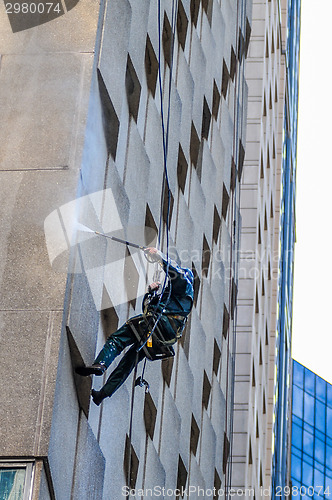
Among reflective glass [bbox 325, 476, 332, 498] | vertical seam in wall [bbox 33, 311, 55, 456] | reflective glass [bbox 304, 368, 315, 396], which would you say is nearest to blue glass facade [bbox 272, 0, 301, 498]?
reflective glass [bbox 325, 476, 332, 498]

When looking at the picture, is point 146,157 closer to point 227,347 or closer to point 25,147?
point 25,147

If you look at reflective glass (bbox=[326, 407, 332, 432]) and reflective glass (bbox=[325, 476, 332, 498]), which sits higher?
reflective glass (bbox=[326, 407, 332, 432])

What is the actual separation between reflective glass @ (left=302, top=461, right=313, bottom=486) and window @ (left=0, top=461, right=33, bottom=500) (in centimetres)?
8214

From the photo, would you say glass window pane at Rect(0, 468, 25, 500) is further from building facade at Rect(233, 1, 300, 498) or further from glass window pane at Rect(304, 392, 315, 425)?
glass window pane at Rect(304, 392, 315, 425)

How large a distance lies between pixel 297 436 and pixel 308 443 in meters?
1.78

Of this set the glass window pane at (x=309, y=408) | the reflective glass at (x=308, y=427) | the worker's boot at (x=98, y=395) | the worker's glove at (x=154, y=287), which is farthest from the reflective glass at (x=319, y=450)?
the worker's glove at (x=154, y=287)

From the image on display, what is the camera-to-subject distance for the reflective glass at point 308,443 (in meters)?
94.8

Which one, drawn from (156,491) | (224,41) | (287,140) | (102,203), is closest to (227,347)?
(224,41)

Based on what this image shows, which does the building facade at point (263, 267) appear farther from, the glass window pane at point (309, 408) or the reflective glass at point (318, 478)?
the glass window pane at point (309, 408)

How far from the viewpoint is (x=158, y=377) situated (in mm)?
22672

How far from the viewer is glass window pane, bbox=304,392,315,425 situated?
97.3 meters

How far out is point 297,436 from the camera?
94.3 m

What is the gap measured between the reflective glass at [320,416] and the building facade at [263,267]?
1154 inches

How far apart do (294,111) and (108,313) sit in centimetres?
6159
